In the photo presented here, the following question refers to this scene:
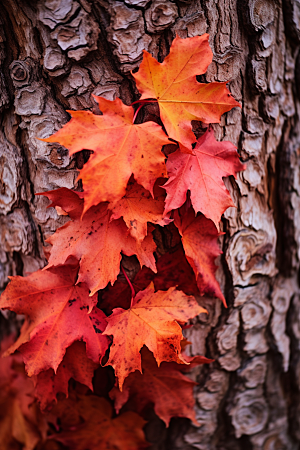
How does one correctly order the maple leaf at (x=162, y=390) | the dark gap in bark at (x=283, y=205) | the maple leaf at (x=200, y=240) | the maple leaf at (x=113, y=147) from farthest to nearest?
the dark gap in bark at (x=283, y=205), the maple leaf at (x=162, y=390), the maple leaf at (x=200, y=240), the maple leaf at (x=113, y=147)

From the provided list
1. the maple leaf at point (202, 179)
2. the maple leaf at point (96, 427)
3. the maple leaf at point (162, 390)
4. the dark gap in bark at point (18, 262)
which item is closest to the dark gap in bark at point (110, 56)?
the maple leaf at point (202, 179)

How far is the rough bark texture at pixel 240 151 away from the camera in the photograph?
97cm

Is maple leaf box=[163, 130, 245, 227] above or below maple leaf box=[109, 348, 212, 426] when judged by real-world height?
above

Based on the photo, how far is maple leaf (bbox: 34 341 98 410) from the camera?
1.10 m

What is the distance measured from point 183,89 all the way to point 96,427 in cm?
132

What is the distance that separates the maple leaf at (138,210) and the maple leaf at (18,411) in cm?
93

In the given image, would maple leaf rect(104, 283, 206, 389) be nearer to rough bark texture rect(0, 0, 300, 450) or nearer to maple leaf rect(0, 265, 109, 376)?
maple leaf rect(0, 265, 109, 376)

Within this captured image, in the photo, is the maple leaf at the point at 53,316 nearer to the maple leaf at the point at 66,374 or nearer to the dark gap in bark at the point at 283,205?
the maple leaf at the point at 66,374

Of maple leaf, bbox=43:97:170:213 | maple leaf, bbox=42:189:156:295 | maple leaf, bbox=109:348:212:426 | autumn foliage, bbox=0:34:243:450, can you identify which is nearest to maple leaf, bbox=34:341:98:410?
autumn foliage, bbox=0:34:243:450

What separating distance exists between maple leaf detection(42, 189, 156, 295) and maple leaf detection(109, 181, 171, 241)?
53 mm

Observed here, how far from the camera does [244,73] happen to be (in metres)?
1.11

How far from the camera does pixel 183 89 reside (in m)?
0.91

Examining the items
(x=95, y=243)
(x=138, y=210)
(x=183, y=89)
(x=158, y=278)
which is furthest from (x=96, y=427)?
(x=183, y=89)

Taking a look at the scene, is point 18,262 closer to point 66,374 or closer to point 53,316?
point 53,316
